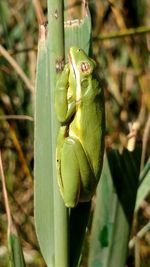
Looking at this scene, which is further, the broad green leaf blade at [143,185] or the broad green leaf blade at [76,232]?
the broad green leaf blade at [143,185]

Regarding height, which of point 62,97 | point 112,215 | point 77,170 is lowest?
point 112,215


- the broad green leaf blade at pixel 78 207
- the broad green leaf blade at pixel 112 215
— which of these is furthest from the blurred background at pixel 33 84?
the broad green leaf blade at pixel 78 207

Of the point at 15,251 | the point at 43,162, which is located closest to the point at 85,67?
the point at 43,162

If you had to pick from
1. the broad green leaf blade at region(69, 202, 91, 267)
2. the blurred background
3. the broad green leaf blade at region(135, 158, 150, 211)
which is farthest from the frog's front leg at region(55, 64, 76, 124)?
the blurred background

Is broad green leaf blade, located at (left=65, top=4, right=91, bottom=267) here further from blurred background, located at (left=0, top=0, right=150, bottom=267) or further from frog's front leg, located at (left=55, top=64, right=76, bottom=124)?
blurred background, located at (left=0, top=0, right=150, bottom=267)

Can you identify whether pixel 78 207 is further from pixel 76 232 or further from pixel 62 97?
pixel 62 97

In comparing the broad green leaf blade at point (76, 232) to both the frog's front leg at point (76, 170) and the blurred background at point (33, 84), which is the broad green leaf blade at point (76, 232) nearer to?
the frog's front leg at point (76, 170)

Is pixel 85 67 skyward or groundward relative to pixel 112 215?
skyward

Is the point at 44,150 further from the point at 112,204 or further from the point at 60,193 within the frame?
the point at 112,204
